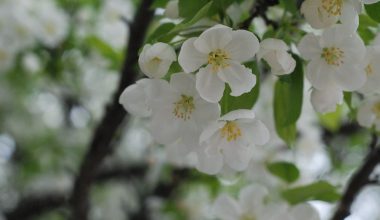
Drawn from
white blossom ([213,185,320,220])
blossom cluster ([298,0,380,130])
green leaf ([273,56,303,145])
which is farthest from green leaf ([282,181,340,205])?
blossom cluster ([298,0,380,130])

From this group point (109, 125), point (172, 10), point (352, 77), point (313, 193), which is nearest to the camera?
point (352, 77)

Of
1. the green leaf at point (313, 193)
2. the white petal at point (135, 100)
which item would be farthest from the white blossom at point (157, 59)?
the green leaf at point (313, 193)

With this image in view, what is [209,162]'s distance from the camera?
3.96ft

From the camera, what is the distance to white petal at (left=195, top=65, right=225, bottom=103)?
1.05 meters

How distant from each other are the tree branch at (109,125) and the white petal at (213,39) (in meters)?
0.78

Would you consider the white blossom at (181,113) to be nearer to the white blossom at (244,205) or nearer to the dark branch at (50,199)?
the white blossom at (244,205)

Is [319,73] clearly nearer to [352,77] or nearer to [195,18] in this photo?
[352,77]

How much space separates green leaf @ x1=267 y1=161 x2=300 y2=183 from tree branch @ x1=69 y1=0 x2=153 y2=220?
1.71 feet

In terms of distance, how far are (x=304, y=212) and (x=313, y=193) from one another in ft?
0.45

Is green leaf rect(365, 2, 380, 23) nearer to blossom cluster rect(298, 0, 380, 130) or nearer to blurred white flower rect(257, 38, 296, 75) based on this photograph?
blossom cluster rect(298, 0, 380, 130)

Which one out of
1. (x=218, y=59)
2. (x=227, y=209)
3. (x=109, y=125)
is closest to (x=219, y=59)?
(x=218, y=59)

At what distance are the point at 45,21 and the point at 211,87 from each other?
7.53ft

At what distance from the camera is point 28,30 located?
3.05 metres

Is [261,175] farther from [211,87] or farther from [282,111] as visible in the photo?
[211,87]
